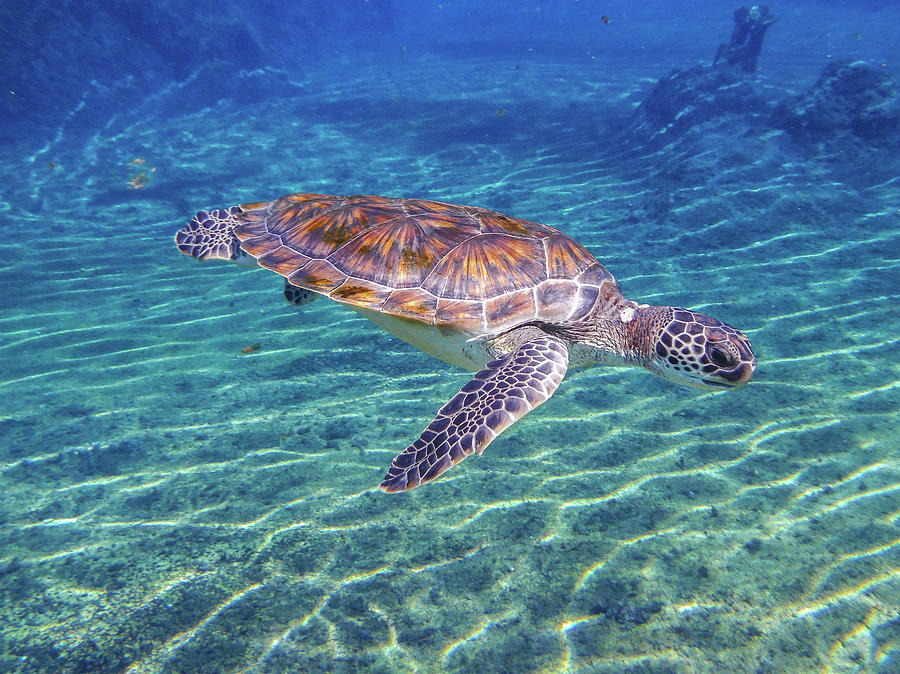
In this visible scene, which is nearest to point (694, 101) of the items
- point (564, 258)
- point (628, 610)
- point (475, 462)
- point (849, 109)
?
point (849, 109)

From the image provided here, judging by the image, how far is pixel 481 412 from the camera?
3.05m

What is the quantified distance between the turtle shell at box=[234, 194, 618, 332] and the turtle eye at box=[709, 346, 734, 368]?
2.99 feet

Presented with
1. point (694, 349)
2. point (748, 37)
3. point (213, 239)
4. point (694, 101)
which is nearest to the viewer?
point (694, 349)

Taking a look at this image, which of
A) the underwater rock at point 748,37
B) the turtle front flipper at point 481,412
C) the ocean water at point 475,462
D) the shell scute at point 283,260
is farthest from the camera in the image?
the underwater rock at point 748,37

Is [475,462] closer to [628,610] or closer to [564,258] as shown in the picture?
[628,610]

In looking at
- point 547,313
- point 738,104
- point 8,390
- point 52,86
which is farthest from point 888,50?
point 52,86

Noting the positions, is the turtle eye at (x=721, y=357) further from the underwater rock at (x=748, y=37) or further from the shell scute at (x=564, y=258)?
→ the underwater rock at (x=748, y=37)

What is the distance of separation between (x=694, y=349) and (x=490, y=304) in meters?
1.42

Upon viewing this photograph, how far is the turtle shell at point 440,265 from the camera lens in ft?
11.8

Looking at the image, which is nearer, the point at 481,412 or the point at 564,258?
the point at 481,412

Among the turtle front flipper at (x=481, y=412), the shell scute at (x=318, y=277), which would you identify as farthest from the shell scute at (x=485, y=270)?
the shell scute at (x=318, y=277)

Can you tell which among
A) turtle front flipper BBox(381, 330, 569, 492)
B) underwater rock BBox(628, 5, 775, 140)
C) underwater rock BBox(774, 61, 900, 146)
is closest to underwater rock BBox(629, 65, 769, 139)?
underwater rock BBox(628, 5, 775, 140)

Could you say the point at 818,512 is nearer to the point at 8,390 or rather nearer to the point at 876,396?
the point at 876,396

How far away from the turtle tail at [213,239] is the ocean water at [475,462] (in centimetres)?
113
